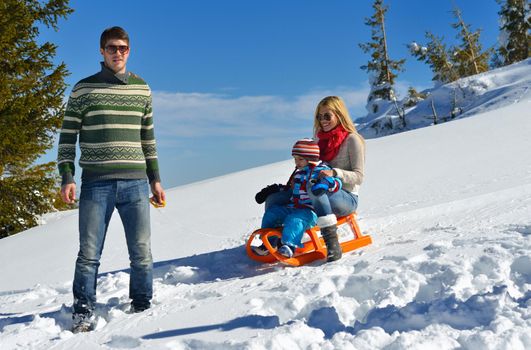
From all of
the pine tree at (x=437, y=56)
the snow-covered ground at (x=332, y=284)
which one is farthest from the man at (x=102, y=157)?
the pine tree at (x=437, y=56)

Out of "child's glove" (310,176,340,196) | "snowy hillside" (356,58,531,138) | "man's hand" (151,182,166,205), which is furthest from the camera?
"snowy hillside" (356,58,531,138)

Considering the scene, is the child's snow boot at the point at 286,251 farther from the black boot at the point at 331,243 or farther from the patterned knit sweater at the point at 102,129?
the patterned knit sweater at the point at 102,129

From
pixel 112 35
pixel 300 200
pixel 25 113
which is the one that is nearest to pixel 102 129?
pixel 112 35

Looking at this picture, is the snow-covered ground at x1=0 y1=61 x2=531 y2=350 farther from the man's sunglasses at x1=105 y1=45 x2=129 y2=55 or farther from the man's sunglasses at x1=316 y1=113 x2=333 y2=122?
the man's sunglasses at x1=105 y1=45 x2=129 y2=55

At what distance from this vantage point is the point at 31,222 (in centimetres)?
1116

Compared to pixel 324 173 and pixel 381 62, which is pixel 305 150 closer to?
pixel 324 173

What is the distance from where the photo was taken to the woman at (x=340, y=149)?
371cm

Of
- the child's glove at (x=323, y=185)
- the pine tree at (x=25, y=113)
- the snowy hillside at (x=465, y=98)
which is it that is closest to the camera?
the child's glove at (x=323, y=185)

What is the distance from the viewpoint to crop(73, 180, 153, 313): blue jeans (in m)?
2.78

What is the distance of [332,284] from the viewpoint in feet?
9.28

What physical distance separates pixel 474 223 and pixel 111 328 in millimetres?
3011

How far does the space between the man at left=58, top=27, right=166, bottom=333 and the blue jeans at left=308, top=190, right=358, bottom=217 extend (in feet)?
4.28

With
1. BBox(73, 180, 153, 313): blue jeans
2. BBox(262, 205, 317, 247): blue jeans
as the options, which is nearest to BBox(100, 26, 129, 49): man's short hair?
BBox(73, 180, 153, 313): blue jeans

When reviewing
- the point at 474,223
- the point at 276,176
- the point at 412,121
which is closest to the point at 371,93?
the point at 412,121
